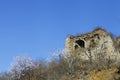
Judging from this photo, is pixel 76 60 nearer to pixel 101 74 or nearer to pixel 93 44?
pixel 93 44

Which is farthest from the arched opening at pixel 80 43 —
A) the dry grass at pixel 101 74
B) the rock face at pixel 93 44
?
the dry grass at pixel 101 74

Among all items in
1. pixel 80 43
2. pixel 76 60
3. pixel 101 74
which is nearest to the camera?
pixel 101 74

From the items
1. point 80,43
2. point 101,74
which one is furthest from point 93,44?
point 101,74

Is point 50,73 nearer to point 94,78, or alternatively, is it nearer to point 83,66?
point 83,66

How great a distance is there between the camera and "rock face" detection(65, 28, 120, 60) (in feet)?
177

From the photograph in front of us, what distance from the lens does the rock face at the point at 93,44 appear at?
54056 mm

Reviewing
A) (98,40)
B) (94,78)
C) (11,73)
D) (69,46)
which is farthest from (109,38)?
(94,78)

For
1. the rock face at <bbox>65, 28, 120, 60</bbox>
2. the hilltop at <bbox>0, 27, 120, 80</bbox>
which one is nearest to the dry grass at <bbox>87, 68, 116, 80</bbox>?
the hilltop at <bbox>0, 27, 120, 80</bbox>

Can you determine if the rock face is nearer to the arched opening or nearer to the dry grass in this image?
the arched opening

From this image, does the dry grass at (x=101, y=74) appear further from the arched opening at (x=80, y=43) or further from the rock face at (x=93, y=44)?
the arched opening at (x=80, y=43)

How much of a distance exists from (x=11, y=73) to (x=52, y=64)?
620 centimetres

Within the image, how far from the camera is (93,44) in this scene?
188 feet

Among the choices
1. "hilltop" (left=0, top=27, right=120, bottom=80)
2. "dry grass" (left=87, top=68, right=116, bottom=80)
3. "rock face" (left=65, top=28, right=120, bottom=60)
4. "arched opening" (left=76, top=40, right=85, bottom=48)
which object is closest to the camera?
"dry grass" (left=87, top=68, right=116, bottom=80)

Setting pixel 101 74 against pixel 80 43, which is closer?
pixel 101 74
